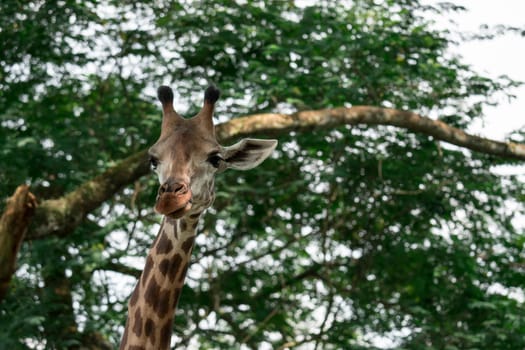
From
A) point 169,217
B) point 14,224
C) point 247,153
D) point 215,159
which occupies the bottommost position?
point 169,217

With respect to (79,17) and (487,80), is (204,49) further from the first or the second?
(487,80)

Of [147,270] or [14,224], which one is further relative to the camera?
[14,224]

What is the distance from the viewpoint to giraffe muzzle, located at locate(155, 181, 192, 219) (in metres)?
5.14

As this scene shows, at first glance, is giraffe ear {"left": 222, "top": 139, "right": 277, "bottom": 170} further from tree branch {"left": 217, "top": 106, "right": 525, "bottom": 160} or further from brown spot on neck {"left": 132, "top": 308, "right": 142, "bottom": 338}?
tree branch {"left": 217, "top": 106, "right": 525, "bottom": 160}

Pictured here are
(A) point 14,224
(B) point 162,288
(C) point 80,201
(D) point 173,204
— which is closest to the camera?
(D) point 173,204

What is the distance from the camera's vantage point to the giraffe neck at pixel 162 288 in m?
5.86

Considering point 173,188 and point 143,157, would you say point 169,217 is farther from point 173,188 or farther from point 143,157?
point 143,157

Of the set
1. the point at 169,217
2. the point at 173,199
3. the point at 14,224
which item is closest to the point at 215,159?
the point at 169,217

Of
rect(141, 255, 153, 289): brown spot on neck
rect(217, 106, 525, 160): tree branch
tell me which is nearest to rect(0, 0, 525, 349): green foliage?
rect(217, 106, 525, 160): tree branch

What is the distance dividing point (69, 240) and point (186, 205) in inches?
215

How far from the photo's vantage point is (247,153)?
6.03 meters

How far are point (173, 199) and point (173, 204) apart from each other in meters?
0.03

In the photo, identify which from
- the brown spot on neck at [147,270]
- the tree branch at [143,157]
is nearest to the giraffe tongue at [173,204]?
the brown spot on neck at [147,270]

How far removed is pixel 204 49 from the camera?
35.9ft
